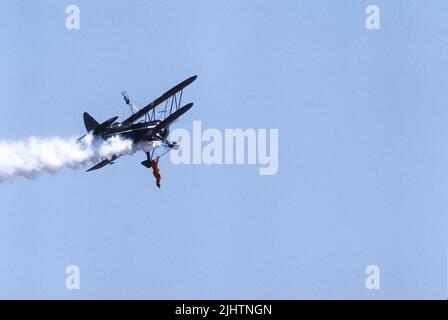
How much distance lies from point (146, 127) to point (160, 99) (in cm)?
413

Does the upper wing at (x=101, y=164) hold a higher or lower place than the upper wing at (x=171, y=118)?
lower

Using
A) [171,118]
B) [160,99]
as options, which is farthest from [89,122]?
[171,118]

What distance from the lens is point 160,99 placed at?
86062mm

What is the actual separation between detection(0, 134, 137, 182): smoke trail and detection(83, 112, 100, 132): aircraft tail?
10.6 feet

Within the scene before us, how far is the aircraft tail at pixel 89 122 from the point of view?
8406cm

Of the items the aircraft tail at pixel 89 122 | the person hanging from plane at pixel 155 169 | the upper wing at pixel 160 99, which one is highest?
the upper wing at pixel 160 99

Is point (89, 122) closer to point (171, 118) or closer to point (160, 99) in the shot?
point (160, 99)

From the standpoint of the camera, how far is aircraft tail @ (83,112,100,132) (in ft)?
276

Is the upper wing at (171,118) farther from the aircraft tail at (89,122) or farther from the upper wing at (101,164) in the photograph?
the aircraft tail at (89,122)

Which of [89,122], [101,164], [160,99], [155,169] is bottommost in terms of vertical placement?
[155,169]

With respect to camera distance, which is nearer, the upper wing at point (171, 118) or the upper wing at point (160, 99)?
the upper wing at point (171, 118)
